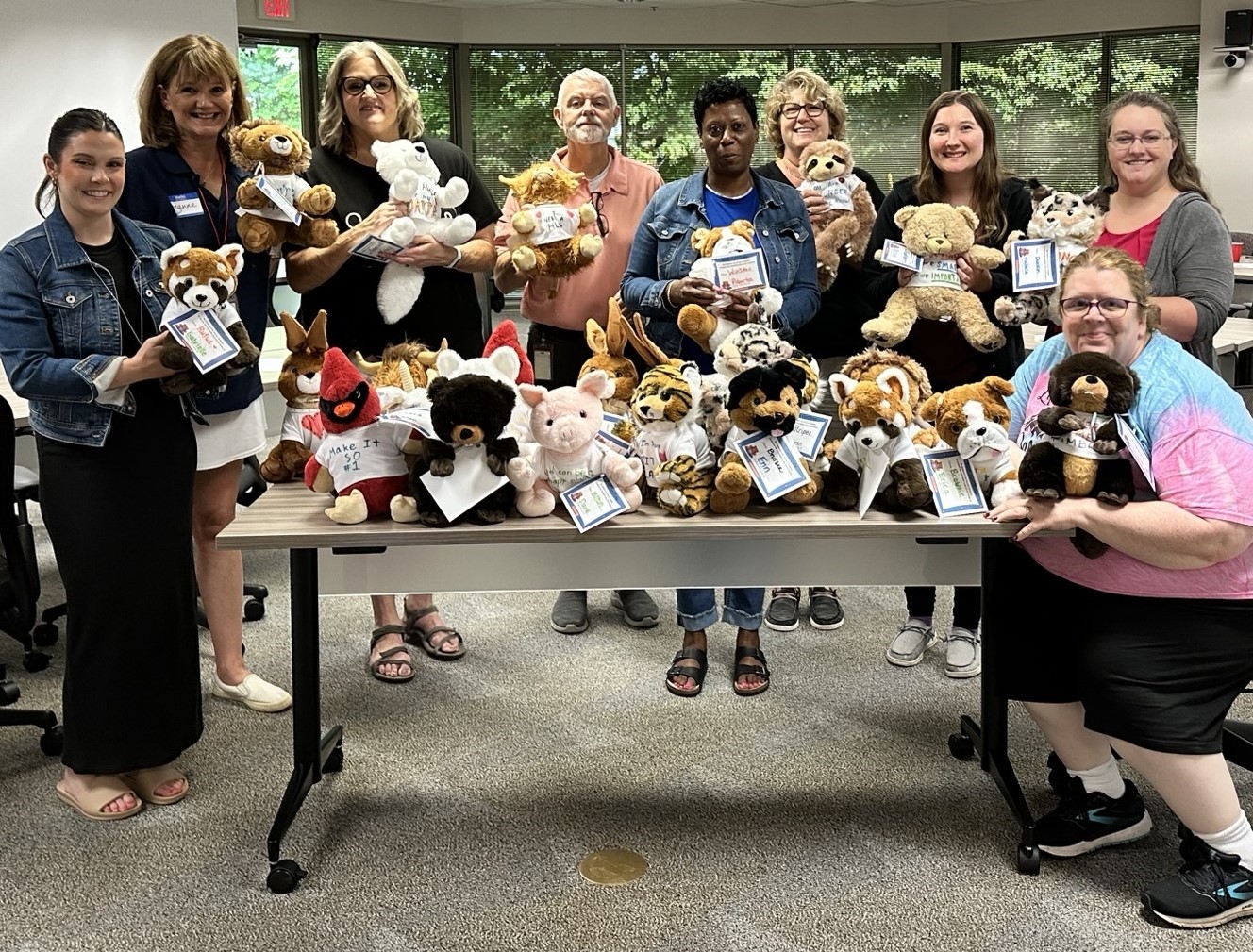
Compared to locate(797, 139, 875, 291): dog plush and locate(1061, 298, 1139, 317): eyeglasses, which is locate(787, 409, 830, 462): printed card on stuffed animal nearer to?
locate(1061, 298, 1139, 317): eyeglasses

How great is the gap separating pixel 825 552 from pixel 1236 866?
36.2 inches

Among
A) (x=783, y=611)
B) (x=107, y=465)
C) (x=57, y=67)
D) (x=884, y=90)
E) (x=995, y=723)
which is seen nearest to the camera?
(x=107, y=465)

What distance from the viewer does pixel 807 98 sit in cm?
345

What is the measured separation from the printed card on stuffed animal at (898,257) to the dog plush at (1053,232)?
0.23m

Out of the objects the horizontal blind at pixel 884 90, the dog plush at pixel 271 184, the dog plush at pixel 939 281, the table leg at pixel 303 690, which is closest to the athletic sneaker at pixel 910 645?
the dog plush at pixel 939 281

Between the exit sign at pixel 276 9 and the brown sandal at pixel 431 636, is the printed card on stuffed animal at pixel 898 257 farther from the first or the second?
the exit sign at pixel 276 9

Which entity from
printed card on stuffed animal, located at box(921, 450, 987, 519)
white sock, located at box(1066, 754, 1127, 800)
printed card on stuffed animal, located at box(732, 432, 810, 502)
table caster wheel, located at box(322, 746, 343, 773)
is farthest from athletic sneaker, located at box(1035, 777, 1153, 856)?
table caster wheel, located at box(322, 746, 343, 773)

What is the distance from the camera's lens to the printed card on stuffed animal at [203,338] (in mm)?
2266

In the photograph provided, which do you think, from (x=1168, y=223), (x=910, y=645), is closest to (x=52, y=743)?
(x=910, y=645)

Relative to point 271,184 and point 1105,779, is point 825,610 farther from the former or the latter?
point 271,184

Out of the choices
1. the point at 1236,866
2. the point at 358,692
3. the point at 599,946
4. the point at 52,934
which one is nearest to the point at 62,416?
the point at 52,934

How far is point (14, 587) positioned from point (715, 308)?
1.69 meters

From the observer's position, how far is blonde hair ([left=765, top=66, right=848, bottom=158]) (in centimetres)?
347

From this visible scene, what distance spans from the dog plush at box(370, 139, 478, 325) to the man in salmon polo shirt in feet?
0.44
